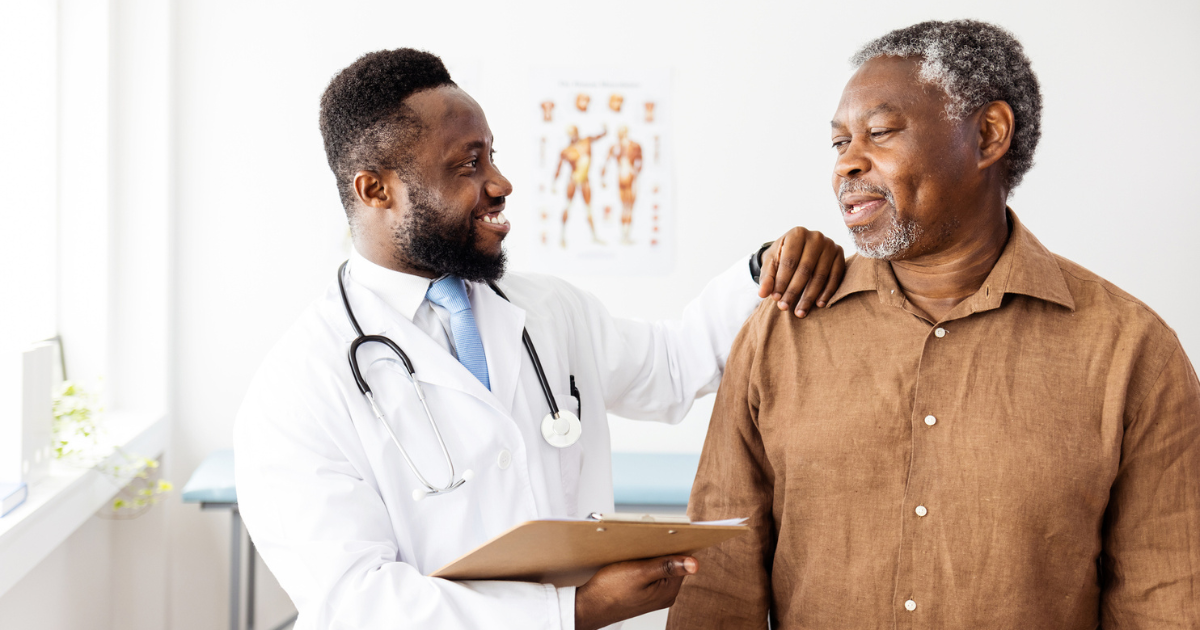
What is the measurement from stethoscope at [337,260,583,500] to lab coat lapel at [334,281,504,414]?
0.02 metres

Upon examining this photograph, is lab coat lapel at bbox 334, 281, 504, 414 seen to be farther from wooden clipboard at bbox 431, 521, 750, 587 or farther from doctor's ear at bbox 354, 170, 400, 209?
wooden clipboard at bbox 431, 521, 750, 587

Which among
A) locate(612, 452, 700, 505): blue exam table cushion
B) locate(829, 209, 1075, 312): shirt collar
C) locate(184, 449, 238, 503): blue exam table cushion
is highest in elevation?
locate(829, 209, 1075, 312): shirt collar

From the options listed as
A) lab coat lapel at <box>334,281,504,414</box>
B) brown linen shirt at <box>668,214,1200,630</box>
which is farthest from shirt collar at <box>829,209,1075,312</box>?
lab coat lapel at <box>334,281,504,414</box>

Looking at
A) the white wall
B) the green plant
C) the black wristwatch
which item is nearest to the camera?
the black wristwatch

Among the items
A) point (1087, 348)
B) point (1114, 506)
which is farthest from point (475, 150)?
point (1114, 506)

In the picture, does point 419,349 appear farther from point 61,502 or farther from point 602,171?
point 602,171

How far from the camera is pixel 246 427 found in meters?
1.27

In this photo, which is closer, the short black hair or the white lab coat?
the white lab coat

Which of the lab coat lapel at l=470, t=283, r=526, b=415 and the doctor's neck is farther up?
the doctor's neck

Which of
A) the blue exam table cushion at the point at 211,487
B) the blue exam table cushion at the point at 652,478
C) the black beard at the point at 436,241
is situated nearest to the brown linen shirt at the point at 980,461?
the black beard at the point at 436,241

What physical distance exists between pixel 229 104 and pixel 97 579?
162cm

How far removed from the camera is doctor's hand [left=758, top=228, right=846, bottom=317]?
1292 mm

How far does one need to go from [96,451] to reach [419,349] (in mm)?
1591

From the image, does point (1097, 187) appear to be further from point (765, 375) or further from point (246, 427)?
point (246, 427)
